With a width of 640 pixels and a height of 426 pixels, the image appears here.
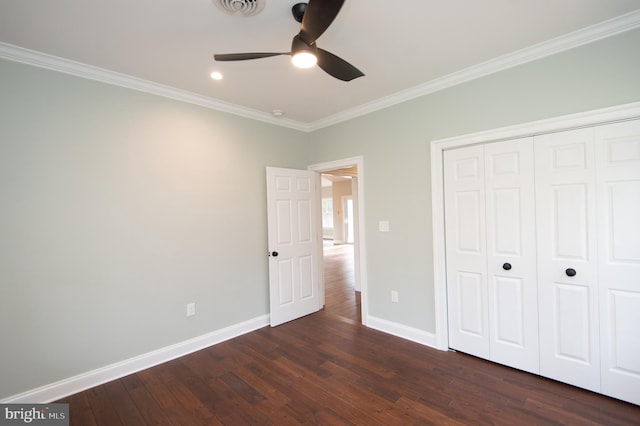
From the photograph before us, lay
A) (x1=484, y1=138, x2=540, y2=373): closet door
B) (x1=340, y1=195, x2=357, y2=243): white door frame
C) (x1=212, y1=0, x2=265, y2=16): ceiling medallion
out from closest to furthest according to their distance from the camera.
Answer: (x1=212, y1=0, x2=265, y2=16): ceiling medallion → (x1=484, y1=138, x2=540, y2=373): closet door → (x1=340, y1=195, x2=357, y2=243): white door frame

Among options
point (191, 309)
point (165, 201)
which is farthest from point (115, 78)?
point (191, 309)

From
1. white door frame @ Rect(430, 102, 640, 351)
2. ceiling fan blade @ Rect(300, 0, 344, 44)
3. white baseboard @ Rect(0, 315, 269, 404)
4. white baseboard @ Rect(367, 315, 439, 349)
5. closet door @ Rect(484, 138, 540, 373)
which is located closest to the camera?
ceiling fan blade @ Rect(300, 0, 344, 44)

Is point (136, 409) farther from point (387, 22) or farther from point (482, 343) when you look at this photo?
point (387, 22)

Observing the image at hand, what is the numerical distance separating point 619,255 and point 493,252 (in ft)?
2.66

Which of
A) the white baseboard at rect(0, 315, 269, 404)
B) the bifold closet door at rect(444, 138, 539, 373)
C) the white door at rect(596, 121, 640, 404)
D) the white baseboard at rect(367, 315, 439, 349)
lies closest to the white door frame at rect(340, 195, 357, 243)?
the white baseboard at rect(367, 315, 439, 349)

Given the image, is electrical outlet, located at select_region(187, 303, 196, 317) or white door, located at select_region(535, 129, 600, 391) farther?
electrical outlet, located at select_region(187, 303, 196, 317)

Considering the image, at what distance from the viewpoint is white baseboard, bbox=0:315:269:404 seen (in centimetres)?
223

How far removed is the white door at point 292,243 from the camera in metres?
3.70

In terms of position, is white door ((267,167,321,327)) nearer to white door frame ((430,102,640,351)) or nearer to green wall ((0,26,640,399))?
green wall ((0,26,640,399))

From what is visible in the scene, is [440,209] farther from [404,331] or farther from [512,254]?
[404,331]

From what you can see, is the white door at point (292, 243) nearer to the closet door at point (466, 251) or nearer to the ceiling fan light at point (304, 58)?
the closet door at point (466, 251)

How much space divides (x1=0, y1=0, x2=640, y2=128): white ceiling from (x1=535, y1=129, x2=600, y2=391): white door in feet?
2.82

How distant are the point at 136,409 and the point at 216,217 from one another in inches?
72.5

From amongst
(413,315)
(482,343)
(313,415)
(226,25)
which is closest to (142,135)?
(226,25)
